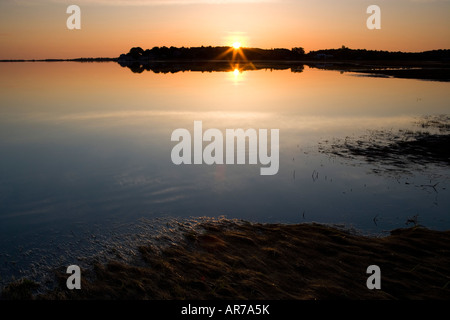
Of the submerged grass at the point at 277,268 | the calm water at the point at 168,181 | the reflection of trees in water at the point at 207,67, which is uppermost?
the reflection of trees in water at the point at 207,67

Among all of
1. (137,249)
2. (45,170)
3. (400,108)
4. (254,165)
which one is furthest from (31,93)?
(400,108)

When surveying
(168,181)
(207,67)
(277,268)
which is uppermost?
(207,67)

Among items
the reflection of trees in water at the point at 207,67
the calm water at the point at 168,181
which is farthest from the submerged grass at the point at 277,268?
the reflection of trees in water at the point at 207,67

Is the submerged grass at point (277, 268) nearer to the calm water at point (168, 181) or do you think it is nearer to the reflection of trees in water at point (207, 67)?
the calm water at point (168, 181)

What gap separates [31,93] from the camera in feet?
147

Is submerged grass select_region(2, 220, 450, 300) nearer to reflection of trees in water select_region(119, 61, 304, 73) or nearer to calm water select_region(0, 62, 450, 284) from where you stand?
calm water select_region(0, 62, 450, 284)

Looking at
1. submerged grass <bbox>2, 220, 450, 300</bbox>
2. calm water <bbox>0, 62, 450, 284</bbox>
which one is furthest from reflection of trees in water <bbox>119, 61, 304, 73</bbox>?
submerged grass <bbox>2, 220, 450, 300</bbox>

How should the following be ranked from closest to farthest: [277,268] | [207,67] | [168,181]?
[277,268]
[168,181]
[207,67]

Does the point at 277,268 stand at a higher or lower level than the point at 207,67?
lower

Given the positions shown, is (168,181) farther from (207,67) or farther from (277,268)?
(207,67)

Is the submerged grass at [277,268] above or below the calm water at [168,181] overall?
below

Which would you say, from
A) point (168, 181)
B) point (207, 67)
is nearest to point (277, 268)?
point (168, 181)

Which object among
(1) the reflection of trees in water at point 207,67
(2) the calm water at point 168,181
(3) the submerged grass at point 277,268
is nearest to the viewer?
(3) the submerged grass at point 277,268
